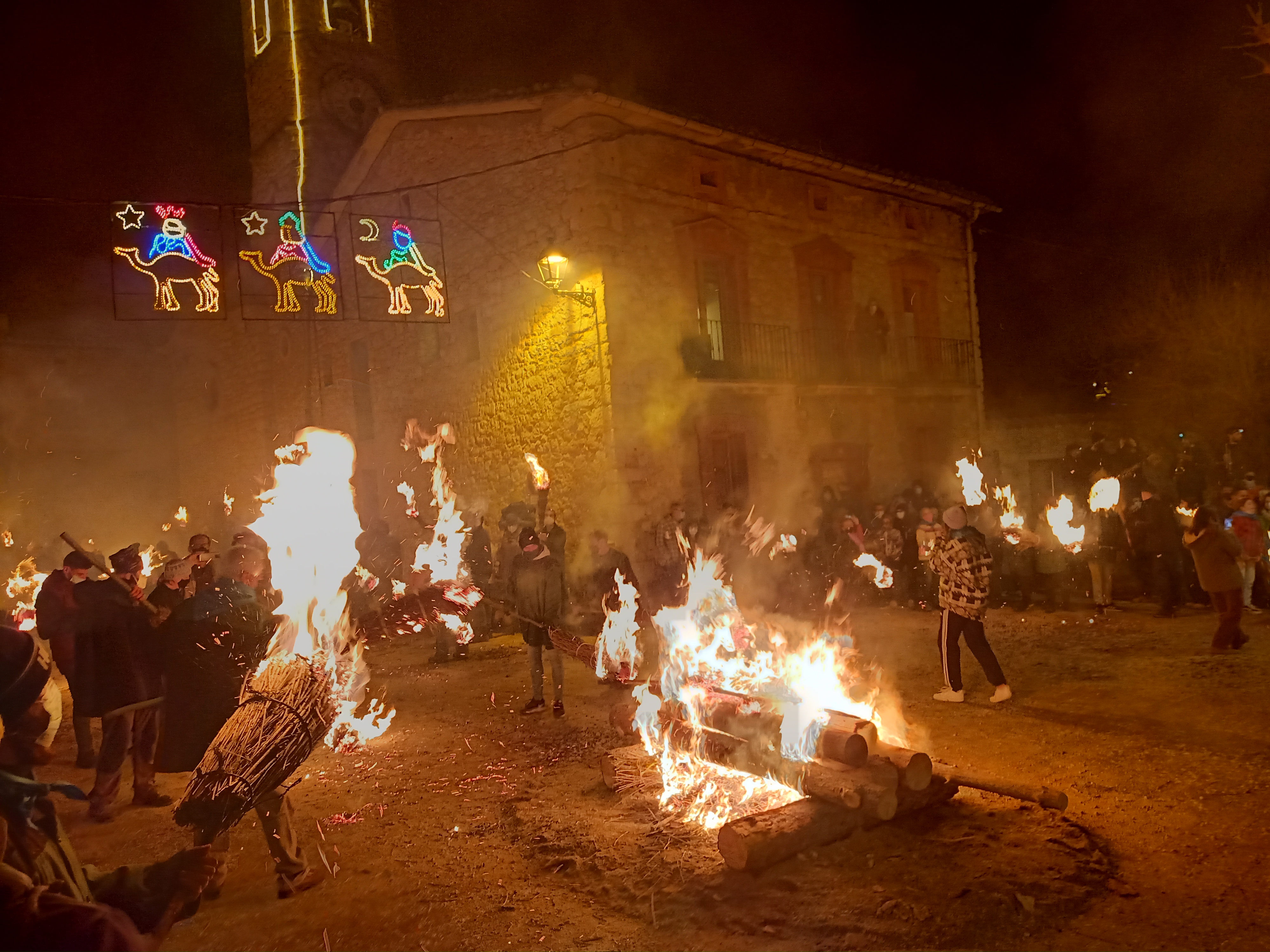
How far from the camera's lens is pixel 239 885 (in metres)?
4.87

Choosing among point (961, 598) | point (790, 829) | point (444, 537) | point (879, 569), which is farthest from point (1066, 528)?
point (444, 537)

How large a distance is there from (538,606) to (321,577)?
86.0 inches

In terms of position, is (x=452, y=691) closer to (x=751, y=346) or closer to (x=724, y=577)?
(x=724, y=577)

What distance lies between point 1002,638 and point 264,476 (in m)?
19.5

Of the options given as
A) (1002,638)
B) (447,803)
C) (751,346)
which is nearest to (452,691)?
(447,803)

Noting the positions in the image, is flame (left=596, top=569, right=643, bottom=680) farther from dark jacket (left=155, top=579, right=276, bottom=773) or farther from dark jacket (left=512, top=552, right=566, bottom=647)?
dark jacket (left=155, top=579, right=276, bottom=773)

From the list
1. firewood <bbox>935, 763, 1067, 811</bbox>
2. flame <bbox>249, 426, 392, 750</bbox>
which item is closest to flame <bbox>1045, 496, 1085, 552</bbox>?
firewood <bbox>935, 763, 1067, 811</bbox>

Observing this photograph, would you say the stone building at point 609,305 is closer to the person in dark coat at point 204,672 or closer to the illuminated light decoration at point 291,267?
the illuminated light decoration at point 291,267

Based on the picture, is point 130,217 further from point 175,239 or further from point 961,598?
point 961,598

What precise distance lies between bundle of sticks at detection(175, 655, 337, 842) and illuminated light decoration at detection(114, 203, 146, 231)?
821 cm

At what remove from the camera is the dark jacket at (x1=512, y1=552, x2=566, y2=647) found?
830cm

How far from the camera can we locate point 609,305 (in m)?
13.7

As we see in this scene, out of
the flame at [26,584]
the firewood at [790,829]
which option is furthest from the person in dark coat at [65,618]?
the flame at [26,584]

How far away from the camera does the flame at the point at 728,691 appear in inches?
212
